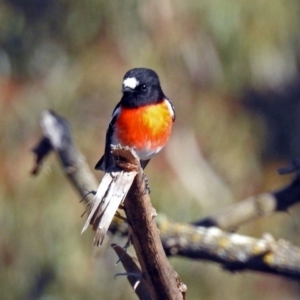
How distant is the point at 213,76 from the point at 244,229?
5.24 ft

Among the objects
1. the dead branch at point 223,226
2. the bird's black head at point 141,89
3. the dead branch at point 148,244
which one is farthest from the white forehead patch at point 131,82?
the dead branch at point 148,244

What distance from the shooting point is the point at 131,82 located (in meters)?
3.67

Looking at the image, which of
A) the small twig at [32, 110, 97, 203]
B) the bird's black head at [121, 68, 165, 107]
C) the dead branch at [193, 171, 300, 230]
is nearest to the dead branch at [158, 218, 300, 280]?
the dead branch at [193, 171, 300, 230]

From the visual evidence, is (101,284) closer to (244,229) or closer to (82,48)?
(244,229)

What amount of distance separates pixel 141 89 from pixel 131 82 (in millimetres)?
83

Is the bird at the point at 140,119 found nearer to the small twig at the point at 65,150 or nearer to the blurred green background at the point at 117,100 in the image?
the small twig at the point at 65,150

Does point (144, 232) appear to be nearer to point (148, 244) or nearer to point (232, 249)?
point (148, 244)

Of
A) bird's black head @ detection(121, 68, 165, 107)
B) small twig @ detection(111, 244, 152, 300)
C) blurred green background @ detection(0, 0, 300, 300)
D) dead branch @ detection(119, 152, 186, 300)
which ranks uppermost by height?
bird's black head @ detection(121, 68, 165, 107)

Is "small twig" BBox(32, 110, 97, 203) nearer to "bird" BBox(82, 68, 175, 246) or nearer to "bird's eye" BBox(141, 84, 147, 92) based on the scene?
"bird" BBox(82, 68, 175, 246)

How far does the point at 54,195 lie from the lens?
26.2ft

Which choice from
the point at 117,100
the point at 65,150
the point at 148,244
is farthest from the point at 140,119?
the point at 117,100

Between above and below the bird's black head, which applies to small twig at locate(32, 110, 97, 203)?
below

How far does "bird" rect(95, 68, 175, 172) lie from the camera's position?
370cm

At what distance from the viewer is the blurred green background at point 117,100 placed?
7.93m
